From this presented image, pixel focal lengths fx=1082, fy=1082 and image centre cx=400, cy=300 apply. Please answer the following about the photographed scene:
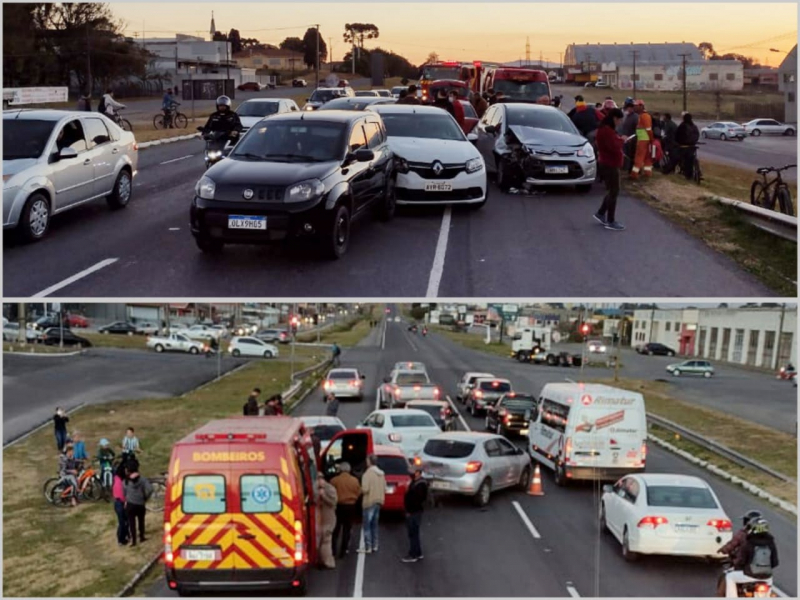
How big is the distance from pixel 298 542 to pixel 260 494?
0.63m

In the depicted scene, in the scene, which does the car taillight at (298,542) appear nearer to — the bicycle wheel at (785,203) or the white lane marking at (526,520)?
Answer: the white lane marking at (526,520)

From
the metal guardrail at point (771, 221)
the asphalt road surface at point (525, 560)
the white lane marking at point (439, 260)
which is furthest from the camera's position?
the metal guardrail at point (771, 221)

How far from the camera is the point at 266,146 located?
1493 centimetres

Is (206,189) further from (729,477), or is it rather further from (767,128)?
(767,128)

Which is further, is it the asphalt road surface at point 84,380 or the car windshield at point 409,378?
the car windshield at point 409,378

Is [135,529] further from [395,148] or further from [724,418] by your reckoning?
[724,418]

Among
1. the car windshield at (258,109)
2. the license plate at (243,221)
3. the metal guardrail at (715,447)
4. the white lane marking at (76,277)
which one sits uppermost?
the car windshield at (258,109)

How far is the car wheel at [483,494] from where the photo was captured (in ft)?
55.1

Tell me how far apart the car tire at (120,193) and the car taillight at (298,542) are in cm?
813

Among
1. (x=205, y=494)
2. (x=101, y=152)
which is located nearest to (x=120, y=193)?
(x=101, y=152)

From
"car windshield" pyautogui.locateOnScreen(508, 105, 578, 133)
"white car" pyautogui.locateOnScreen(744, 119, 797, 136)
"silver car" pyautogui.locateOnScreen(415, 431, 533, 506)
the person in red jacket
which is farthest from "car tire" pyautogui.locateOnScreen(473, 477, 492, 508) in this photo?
"white car" pyautogui.locateOnScreen(744, 119, 797, 136)

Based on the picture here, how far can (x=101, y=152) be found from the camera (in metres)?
16.8

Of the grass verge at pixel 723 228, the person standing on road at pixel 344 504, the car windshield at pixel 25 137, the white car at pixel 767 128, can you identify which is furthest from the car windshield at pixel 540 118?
the white car at pixel 767 128

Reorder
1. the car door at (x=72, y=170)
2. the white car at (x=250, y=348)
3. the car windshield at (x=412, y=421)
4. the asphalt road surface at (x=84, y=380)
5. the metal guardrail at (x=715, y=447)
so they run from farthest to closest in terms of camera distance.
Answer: the white car at (x=250, y=348)
the asphalt road surface at (x=84, y=380)
the car windshield at (x=412, y=421)
the metal guardrail at (x=715, y=447)
the car door at (x=72, y=170)
